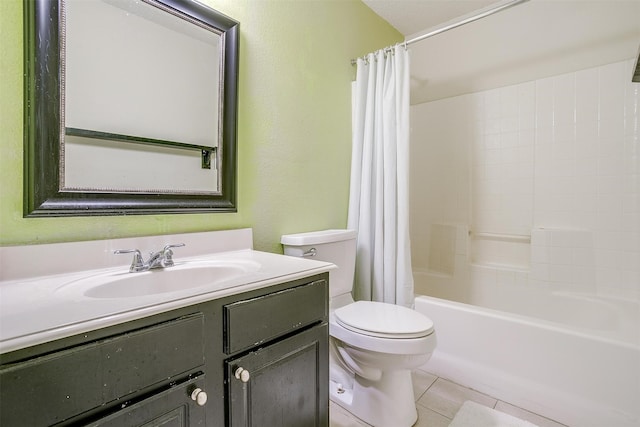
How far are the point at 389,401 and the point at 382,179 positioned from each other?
3.77ft

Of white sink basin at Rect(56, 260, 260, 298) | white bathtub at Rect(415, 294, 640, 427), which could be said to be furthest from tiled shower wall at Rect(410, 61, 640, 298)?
white sink basin at Rect(56, 260, 260, 298)

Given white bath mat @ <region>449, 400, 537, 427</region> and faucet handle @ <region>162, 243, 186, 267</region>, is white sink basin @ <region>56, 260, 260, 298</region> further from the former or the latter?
white bath mat @ <region>449, 400, 537, 427</region>

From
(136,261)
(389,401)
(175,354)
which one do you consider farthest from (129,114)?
(389,401)

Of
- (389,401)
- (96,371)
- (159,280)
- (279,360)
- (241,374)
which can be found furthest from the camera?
(389,401)

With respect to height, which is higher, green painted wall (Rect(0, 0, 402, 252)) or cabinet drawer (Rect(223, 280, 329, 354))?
green painted wall (Rect(0, 0, 402, 252))

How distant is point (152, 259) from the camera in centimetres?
102

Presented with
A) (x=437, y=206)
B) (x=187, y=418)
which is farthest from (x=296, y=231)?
(x=437, y=206)

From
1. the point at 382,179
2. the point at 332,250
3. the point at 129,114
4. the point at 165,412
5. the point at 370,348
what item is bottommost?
the point at 370,348

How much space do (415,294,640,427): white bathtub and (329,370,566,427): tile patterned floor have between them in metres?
0.04

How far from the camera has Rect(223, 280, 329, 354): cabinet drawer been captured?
0.80m

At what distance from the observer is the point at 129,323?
63 cm

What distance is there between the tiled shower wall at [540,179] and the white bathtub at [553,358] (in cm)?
32

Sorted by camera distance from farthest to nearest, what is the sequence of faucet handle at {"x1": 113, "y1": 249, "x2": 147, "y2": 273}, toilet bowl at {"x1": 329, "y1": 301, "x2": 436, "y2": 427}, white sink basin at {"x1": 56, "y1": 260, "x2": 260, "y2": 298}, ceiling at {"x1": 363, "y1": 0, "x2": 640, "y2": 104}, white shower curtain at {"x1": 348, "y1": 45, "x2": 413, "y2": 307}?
1. ceiling at {"x1": 363, "y1": 0, "x2": 640, "y2": 104}
2. white shower curtain at {"x1": 348, "y1": 45, "x2": 413, "y2": 307}
3. toilet bowl at {"x1": 329, "y1": 301, "x2": 436, "y2": 427}
4. faucet handle at {"x1": 113, "y1": 249, "x2": 147, "y2": 273}
5. white sink basin at {"x1": 56, "y1": 260, "x2": 260, "y2": 298}

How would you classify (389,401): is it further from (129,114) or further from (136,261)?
(129,114)
